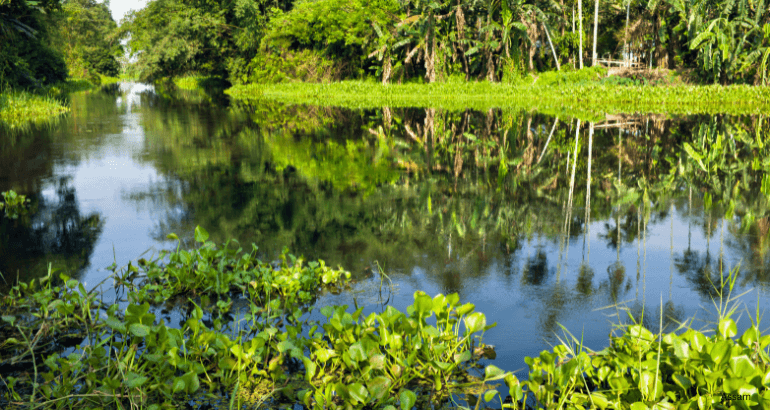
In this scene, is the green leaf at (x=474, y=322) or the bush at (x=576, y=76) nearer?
the green leaf at (x=474, y=322)

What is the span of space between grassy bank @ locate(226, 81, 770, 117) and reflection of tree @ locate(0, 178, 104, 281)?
2032 cm

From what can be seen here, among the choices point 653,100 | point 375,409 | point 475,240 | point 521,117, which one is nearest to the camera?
point 375,409

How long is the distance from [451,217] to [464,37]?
116 ft

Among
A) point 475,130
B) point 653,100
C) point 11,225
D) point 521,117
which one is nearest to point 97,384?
point 11,225

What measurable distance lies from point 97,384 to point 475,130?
16071 mm

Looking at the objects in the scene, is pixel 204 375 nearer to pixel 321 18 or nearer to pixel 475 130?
pixel 475 130

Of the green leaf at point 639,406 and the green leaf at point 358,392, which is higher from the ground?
the green leaf at point 639,406

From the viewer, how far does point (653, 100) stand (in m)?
31.7

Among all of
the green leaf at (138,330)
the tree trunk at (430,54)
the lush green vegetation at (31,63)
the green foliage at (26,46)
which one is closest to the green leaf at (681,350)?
the green leaf at (138,330)

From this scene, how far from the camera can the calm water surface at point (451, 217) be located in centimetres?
549

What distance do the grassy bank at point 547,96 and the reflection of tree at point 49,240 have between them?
20.3 metres

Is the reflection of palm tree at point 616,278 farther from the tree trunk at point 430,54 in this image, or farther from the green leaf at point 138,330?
the tree trunk at point 430,54

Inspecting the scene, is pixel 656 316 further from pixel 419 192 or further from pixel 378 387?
pixel 419 192

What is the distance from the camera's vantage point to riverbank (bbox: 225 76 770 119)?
2858 centimetres
